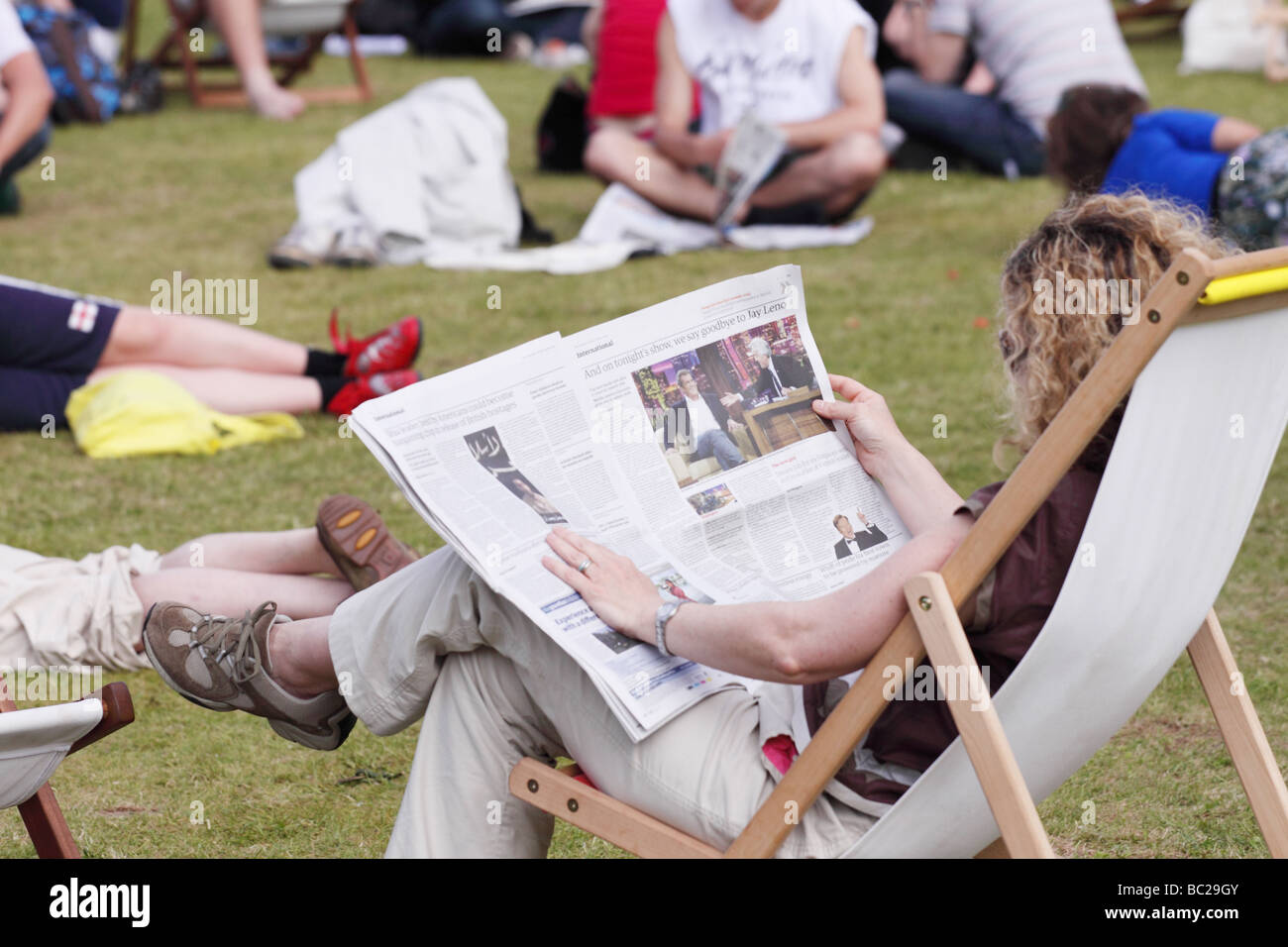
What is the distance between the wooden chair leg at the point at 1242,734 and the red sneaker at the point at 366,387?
264 cm

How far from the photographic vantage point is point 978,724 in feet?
5.25

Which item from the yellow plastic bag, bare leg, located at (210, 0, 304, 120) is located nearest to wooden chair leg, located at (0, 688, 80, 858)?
the yellow plastic bag

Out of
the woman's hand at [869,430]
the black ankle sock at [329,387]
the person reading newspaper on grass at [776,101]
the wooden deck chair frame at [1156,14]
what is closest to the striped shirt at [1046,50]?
the person reading newspaper on grass at [776,101]

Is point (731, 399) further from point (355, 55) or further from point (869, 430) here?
point (355, 55)

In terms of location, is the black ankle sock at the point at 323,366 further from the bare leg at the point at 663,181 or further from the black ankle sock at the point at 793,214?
the black ankle sock at the point at 793,214

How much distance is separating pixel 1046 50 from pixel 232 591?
17.9ft

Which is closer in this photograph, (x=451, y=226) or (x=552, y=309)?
(x=552, y=309)

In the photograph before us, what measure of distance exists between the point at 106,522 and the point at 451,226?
2.93 m

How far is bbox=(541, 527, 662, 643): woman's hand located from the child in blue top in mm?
3063

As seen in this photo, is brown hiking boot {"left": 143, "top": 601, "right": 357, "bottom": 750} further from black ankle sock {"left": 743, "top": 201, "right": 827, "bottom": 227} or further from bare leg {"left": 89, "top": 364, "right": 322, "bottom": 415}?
black ankle sock {"left": 743, "top": 201, "right": 827, "bottom": 227}
